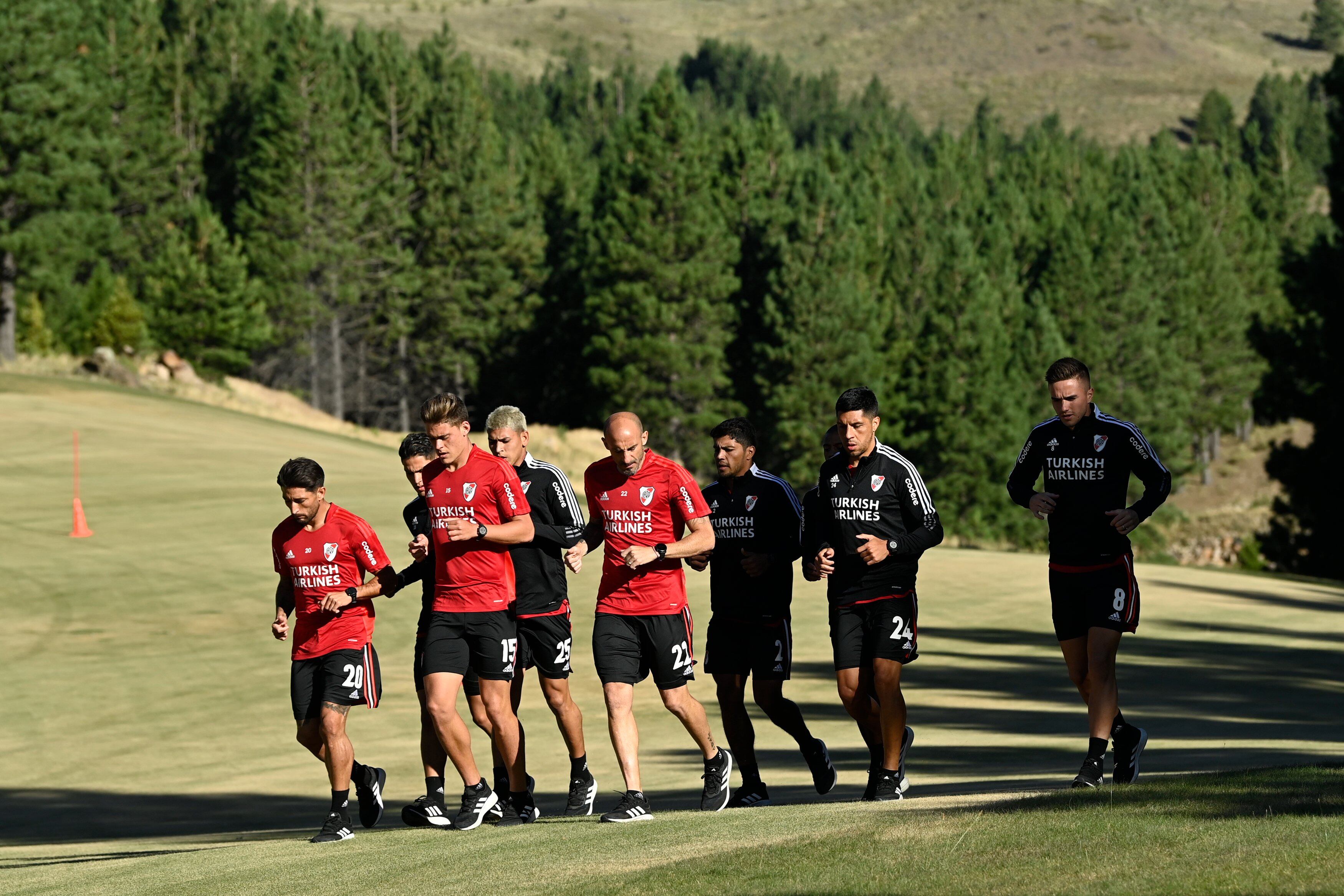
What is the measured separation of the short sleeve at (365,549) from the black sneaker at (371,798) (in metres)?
1.38

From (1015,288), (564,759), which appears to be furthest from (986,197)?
(564,759)

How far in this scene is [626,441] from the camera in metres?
9.05

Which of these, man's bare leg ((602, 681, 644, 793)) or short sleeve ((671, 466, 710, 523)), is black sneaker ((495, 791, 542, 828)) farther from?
short sleeve ((671, 466, 710, 523))

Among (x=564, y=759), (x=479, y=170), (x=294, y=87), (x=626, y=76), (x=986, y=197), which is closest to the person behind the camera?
(x=564, y=759)

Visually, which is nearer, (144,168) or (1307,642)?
(1307,642)

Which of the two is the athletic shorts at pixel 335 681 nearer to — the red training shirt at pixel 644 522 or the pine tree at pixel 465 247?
the red training shirt at pixel 644 522

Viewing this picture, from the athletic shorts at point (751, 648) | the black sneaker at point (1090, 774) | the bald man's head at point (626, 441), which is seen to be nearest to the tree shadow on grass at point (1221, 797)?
the black sneaker at point (1090, 774)

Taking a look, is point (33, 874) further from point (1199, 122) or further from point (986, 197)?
point (1199, 122)

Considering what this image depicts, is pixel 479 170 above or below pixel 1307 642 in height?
above

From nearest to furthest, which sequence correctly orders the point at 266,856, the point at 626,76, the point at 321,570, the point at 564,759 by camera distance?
the point at 266,856 < the point at 321,570 < the point at 564,759 < the point at 626,76

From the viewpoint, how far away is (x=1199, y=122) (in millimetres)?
146500

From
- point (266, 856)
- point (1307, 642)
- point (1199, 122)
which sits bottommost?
point (1307, 642)

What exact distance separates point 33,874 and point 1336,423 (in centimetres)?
3480

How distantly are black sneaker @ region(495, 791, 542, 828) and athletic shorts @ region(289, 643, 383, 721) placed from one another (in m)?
1.09
